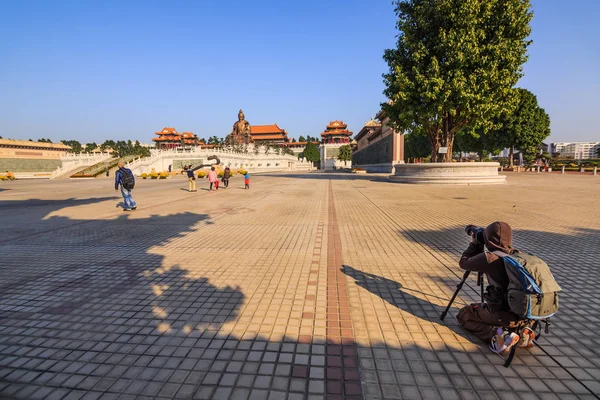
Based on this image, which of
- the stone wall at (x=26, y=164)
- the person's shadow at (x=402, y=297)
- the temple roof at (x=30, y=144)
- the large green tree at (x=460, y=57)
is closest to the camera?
the person's shadow at (x=402, y=297)

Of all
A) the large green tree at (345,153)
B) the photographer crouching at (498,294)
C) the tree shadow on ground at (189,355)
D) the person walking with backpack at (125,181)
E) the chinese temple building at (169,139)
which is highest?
the chinese temple building at (169,139)

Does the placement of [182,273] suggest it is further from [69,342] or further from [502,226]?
[502,226]

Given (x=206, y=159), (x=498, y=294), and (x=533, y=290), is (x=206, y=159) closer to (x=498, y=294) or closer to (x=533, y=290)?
(x=498, y=294)

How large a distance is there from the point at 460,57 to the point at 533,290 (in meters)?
18.4

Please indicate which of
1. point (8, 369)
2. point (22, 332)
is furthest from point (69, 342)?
point (22, 332)

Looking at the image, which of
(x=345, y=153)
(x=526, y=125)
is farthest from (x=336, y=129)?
(x=526, y=125)

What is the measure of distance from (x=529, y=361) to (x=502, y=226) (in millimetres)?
1137

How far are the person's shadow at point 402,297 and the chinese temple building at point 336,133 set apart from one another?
9480cm

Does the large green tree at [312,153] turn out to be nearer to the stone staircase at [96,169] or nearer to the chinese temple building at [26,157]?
the stone staircase at [96,169]

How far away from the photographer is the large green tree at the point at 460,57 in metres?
16.9

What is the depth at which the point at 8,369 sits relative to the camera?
8.15ft

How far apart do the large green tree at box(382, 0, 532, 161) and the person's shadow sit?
16209 mm

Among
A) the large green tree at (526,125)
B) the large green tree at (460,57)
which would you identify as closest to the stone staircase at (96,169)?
the large green tree at (460,57)

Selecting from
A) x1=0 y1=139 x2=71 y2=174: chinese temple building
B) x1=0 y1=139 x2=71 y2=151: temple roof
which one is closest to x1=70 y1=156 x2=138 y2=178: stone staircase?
x1=0 y1=139 x2=71 y2=174: chinese temple building
